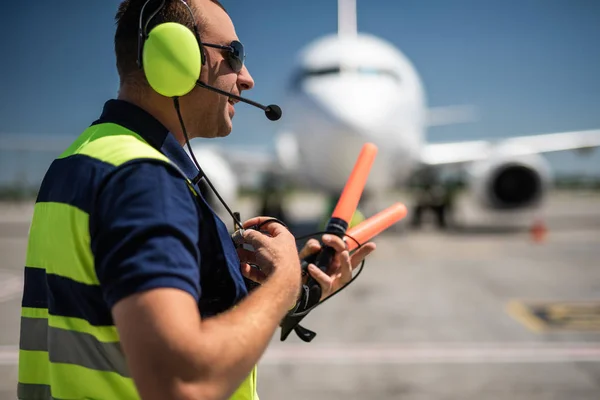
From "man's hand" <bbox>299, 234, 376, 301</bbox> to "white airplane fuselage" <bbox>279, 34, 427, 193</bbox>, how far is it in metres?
7.24

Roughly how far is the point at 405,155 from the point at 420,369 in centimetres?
707

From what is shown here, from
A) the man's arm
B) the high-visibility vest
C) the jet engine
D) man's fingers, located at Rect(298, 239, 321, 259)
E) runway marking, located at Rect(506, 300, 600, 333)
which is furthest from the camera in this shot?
the jet engine

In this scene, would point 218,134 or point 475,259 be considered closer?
point 218,134

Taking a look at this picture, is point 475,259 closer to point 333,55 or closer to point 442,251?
point 442,251

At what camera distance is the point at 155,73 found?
3.14ft

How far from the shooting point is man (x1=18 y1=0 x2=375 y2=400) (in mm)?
729

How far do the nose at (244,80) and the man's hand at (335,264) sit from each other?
1.43 ft

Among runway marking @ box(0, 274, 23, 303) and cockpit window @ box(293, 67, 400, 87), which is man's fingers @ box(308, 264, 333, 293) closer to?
runway marking @ box(0, 274, 23, 303)

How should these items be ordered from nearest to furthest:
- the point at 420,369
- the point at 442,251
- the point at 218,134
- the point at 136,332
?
1. the point at 136,332
2. the point at 218,134
3. the point at 420,369
4. the point at 442,251

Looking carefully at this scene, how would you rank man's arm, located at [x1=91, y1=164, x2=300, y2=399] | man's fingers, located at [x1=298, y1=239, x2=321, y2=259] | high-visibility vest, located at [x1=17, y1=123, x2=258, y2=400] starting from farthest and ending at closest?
man's fingers, located at [x1=298, y1=239, x2=321, y2=259]
high-visibility vest, located at [x1=17, y1=123, x2=258, y2=400]
man's arm, located at [x1=91, y1=164, x2=300, y2=399]

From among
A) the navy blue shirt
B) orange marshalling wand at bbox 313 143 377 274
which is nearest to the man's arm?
the navy blue shirt

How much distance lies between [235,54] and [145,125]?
25cm

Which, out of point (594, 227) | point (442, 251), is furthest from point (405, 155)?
point (594, 227)

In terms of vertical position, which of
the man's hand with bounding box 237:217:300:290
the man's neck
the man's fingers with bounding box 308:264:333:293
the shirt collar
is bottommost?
the man's fingers with bounding box 308:264:333:293
